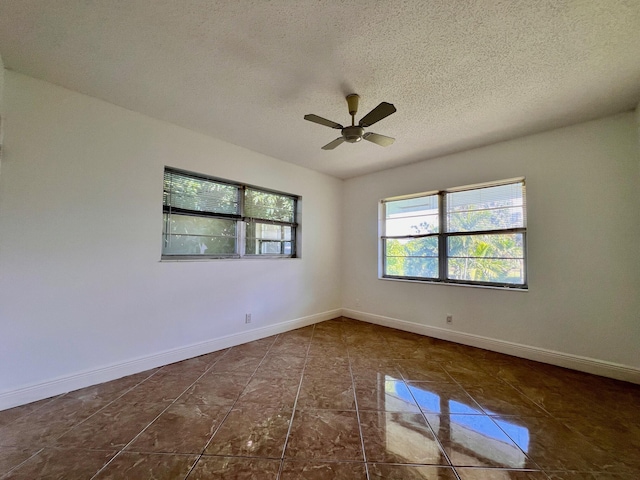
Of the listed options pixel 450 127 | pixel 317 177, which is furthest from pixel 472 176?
pixel 317 177

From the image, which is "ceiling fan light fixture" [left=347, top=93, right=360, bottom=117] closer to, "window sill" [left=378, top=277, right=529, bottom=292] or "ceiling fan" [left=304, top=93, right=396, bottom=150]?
"ceiling fan" [left=304, top=93, right=396, bottom=150]

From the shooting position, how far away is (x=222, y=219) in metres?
3.24

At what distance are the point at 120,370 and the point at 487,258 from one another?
14.0 ft

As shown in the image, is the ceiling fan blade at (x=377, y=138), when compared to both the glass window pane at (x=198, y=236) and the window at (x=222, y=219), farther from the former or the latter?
the glass window pane at (x=198, y=236)

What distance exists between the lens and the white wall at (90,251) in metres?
1.96

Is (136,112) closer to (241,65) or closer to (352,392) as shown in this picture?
(241,65)

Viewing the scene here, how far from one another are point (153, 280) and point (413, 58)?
120 inches

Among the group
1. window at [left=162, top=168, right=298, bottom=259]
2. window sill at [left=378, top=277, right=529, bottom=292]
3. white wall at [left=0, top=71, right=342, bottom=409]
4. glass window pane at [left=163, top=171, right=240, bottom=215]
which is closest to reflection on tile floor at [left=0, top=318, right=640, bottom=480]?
→ white wall at [left=0, top=71, right=342, bottom=409]

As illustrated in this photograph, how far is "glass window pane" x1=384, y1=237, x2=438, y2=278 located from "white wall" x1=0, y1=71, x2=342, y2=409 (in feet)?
8.19

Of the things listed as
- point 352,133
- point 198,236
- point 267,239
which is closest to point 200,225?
point 198,236

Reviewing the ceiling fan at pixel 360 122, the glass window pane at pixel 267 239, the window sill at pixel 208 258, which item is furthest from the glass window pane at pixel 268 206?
the ceiling fan at pixel 360 122

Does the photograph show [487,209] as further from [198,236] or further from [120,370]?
[120,370]

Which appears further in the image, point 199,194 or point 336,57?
point 199,194

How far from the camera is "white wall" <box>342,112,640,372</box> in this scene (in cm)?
242
